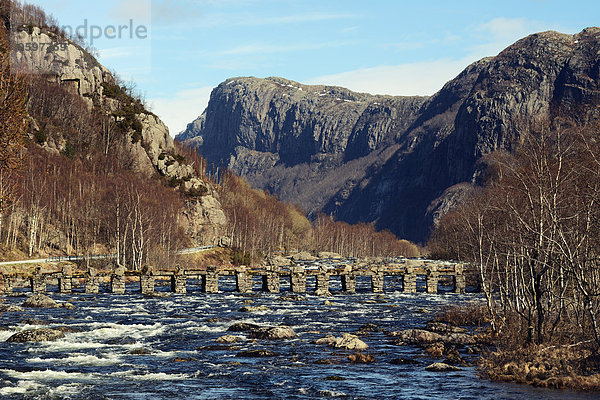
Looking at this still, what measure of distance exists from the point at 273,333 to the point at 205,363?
8.74 metres

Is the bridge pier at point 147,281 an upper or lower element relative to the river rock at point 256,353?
upper

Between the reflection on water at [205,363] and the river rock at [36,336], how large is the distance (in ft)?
2.39

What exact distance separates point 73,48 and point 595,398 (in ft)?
620

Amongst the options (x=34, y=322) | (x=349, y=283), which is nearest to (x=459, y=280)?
(x=349, y=283)

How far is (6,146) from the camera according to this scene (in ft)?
114

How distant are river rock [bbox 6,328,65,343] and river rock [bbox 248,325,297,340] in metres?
11.7

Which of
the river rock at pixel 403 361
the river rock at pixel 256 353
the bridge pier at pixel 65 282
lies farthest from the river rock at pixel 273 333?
the bridge pier at pixel 65 282

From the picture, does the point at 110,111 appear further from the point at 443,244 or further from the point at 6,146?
the point at 6,146

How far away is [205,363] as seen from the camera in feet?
106

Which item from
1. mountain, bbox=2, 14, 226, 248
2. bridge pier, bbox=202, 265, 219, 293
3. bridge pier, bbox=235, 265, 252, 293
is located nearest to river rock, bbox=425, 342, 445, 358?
bridge pier, bbox=235, 265, 252, 293

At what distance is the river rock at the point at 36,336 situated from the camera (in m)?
37.9

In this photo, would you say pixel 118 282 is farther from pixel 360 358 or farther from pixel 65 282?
pixel 360 358

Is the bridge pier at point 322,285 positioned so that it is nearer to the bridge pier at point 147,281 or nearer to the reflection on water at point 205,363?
the bridge pier at point 147,281

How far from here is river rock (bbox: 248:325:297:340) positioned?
4031cm
